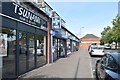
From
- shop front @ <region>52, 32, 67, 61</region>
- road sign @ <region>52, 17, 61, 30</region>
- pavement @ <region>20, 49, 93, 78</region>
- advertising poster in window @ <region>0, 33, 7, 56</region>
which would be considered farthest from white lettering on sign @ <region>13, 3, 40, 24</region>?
shop front @ <region>52, 32, 67, 61</region>

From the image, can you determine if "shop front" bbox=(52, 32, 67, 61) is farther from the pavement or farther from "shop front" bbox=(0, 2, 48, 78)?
"shop front" bbox=(0, 2, 48, 78)

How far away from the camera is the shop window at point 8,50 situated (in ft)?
32.1

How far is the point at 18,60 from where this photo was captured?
1105cm

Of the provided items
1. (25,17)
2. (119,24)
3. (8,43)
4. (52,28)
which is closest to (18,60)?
(8,43)

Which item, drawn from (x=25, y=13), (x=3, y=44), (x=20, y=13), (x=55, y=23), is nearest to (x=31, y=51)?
(x=25, y=13)

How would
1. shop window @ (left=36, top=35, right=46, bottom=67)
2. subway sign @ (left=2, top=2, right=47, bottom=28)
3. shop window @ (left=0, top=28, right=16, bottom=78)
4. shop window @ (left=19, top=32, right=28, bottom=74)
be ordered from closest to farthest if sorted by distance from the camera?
subway sign @ (left=2, top=2, right=47, bottom=28), shop window @ (left=0, top=28, right=16, bottom=78), shop window @ (left=19, top=32, right=28, bottom=74), shop window @ (left=36, top=35, right=46, bottom=67)

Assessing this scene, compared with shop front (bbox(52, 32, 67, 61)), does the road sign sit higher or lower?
higher

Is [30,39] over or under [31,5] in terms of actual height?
under

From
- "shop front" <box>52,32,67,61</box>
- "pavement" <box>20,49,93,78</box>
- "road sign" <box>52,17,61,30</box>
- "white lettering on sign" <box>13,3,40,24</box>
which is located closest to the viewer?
"white lettering on sign" <box>13,3,40,24</box>

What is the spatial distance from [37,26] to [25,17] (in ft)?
9.29

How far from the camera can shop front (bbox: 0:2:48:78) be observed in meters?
9.80

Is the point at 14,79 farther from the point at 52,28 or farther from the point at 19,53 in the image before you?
the point at 52,28

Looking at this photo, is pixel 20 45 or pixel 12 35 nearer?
pixel 12 35

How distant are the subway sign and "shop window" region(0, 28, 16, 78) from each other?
72 centimetres
